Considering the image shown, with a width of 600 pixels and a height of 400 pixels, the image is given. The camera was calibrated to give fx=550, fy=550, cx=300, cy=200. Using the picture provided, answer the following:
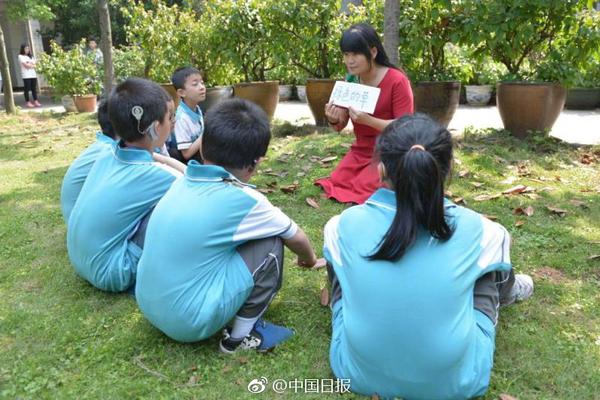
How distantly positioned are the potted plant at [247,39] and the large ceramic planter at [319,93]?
0.64m

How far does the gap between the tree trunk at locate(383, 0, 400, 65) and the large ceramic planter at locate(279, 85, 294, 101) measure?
6.83m

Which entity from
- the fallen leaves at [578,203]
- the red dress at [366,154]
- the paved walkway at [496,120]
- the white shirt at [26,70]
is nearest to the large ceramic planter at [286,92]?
the paved walkway at [496,120]

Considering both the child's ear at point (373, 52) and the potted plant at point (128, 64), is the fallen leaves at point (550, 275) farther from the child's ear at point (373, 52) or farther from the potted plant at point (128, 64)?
the potted plant at point (128, 64)

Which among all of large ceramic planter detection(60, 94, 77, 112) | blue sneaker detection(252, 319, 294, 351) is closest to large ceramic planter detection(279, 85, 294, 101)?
large ceramic planter detection(60, 94, 77, 112)

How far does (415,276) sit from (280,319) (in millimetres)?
1049

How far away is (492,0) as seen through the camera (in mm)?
5973

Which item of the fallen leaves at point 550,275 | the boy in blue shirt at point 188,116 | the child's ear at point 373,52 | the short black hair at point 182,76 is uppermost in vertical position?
the child's ear at point 373,52

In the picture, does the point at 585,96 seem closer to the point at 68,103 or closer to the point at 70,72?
the point at 70,72

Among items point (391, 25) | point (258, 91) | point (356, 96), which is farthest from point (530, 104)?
point (258, 91)

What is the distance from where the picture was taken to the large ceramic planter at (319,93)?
278 inches

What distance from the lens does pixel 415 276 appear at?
74.7 inches

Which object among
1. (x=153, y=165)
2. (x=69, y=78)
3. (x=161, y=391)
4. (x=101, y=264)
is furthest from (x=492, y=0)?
(x=69, y=78)

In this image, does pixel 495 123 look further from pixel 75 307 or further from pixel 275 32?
pixel 75 307

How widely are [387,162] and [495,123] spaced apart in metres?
6.62
